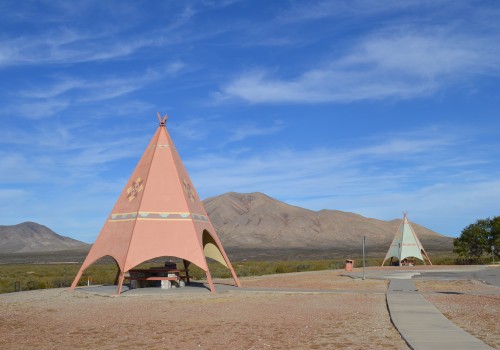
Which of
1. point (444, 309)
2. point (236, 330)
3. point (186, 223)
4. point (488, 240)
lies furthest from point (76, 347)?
point (488, 240)

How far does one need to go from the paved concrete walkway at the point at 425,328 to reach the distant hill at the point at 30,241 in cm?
15313

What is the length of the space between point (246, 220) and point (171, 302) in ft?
432

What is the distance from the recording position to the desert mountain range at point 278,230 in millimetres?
130625

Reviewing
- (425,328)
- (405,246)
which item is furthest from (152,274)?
(405,246)

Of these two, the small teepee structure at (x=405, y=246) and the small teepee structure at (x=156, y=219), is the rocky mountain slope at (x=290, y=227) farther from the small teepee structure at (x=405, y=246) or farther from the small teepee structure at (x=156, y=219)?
the small teepee structure at (x=156, y=219)

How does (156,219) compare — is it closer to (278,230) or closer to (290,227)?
(278,230)

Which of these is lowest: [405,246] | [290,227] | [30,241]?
[405,246]

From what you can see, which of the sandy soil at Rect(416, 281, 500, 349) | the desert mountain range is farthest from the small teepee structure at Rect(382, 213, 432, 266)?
the desert mountain range

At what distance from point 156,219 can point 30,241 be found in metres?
169

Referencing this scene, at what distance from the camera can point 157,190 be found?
2228 cm

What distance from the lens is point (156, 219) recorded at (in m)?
21.6

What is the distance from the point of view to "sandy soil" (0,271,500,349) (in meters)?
10.7

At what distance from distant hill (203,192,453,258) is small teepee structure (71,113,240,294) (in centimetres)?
10054

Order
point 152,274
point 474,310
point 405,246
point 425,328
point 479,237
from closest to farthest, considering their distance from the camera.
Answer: point 425,328, point 474,310, point 152,274, point 405,246, point 479,237
